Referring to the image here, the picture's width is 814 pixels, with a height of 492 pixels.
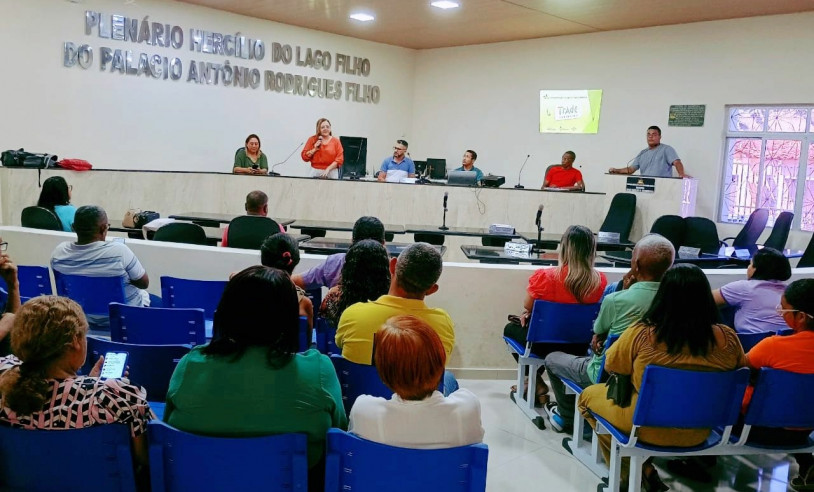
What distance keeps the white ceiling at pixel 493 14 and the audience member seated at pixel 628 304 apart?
6.25 meters

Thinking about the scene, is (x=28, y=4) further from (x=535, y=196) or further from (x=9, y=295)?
(x=9, y=295)

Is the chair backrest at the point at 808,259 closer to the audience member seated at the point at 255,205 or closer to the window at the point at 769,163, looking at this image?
the window at the point at 769,163

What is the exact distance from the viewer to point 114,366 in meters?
2.09

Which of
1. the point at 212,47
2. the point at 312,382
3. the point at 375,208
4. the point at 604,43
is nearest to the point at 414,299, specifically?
the point at 312,382

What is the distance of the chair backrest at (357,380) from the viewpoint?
2.36 meters

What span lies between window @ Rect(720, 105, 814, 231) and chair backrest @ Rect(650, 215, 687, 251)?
6.74ft

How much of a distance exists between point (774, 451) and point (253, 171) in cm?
705

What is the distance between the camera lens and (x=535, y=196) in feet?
29.0

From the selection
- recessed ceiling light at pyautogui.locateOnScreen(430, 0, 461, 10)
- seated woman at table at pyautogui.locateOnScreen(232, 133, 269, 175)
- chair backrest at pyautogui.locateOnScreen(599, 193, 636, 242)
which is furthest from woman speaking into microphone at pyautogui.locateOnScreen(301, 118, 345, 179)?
chair backrest at pyautogui.locateOnScreen(599, 193, 636, 242)

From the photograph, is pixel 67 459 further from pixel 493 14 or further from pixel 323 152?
pixel 493 14

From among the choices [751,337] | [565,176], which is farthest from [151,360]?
[565,176]

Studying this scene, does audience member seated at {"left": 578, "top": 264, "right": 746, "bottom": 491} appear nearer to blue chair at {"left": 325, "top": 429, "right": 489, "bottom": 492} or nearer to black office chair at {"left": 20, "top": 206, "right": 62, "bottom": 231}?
blue chair at {"left": 325, "top": 429, "right": 489, "bottom": 492}

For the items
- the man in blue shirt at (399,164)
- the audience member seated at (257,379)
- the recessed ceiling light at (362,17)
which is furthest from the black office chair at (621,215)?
the audience member seated at (257,379)

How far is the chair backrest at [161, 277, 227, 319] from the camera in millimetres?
3523
